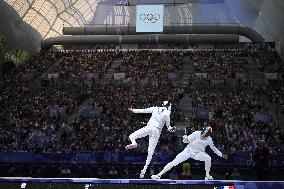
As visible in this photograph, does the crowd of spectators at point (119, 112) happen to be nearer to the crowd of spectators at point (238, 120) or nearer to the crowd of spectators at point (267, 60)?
the crowd of spectators at point (238, 120)

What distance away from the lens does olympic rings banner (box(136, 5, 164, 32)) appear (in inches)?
1886

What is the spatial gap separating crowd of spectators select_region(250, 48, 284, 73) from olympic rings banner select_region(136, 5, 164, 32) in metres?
10.8

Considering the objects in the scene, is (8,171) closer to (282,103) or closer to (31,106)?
(31,106)

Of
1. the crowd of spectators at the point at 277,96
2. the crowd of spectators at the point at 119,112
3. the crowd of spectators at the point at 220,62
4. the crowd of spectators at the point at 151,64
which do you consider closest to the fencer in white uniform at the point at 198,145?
the crowd of spectators at the point at 119,112

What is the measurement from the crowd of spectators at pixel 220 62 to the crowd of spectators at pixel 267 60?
1.23 meters

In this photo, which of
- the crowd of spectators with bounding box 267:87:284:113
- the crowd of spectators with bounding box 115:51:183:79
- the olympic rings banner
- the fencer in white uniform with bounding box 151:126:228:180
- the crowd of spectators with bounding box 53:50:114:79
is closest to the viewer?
the fencer in white uniform with bounding box 151:126:228:180

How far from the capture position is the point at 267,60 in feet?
150

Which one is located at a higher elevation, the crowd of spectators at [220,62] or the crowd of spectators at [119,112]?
the crowd of spectators at [220,62]

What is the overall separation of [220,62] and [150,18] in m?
9.40

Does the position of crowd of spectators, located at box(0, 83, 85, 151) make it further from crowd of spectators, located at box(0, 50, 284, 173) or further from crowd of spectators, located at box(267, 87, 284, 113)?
crowd of spectators, located at box(267, 87, 284, 113)

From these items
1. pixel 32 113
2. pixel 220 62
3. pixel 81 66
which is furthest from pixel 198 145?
pixel 81 66

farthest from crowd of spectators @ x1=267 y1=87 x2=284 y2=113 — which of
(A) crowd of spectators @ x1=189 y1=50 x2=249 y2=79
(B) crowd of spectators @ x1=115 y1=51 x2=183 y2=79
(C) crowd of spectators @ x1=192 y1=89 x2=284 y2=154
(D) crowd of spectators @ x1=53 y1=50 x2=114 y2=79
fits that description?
(D) crowd of spectators @ x1=53 y1=50 x2=114 y2=79

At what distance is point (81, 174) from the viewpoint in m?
27.3

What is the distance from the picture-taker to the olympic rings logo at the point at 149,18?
48344 millimetres
